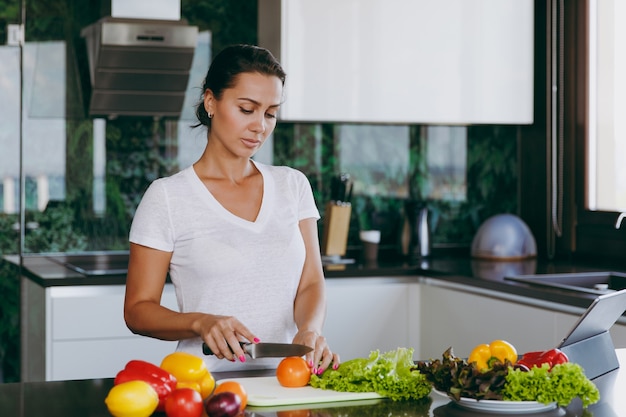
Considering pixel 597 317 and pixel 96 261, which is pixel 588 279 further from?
pixel 96 261

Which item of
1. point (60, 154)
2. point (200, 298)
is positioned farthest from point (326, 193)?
point (200, 298)

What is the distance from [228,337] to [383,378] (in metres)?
0.29

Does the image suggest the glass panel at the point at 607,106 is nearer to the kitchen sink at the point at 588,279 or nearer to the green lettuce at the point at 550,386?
the kitchen sink at the point at 588,279

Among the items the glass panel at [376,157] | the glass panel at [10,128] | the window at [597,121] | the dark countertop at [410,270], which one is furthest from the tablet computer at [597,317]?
the glass panel at [10,128]

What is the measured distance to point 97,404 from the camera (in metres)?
1.69

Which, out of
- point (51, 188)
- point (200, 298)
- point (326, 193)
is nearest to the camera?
point (200, 298)

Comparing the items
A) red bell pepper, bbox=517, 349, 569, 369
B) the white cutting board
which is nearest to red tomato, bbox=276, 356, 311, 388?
the white cutting board

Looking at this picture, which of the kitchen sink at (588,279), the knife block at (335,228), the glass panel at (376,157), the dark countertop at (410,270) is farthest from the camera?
the glass panel at (376,157)

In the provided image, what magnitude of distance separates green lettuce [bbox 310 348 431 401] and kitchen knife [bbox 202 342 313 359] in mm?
85

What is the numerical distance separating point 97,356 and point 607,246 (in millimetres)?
1980

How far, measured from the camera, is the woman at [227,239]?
82.4 inches

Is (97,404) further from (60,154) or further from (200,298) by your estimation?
(60,154)

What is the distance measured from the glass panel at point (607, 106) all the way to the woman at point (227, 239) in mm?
1995

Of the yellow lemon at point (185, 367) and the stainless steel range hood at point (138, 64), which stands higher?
the stainless steel range hood at point (138, 64)
